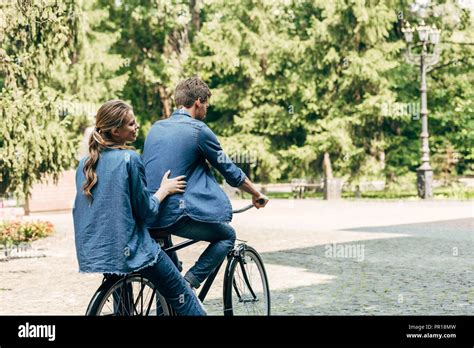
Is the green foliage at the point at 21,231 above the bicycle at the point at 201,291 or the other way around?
the other way around

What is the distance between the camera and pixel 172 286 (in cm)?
479

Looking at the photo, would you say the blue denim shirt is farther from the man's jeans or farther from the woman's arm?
the man's jeans

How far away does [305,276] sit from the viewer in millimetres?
10344

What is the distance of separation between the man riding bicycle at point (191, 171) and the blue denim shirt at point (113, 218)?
0.59m

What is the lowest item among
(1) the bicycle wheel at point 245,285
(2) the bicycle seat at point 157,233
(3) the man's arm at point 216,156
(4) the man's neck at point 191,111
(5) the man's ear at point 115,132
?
(1) the bicycle wheel at point 245,285

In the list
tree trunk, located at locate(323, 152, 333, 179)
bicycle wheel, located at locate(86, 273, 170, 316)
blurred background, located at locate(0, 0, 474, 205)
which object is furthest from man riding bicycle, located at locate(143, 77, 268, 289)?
tree trunk, located at locate(323, 152, 333, 179)

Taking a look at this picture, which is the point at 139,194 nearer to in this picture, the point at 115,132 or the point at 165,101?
the point at 115,132

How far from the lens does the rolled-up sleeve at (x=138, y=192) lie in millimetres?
4469

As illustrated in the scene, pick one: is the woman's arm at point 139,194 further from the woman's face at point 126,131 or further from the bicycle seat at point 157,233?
the bicycle seat at point 157,233

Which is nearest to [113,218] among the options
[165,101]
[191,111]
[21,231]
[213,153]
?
[213,153]

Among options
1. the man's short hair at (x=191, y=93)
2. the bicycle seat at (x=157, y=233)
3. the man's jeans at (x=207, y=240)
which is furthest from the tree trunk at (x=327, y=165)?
the bicycle seat at (x=157, y=233)

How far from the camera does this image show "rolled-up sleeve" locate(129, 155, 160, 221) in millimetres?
4469
